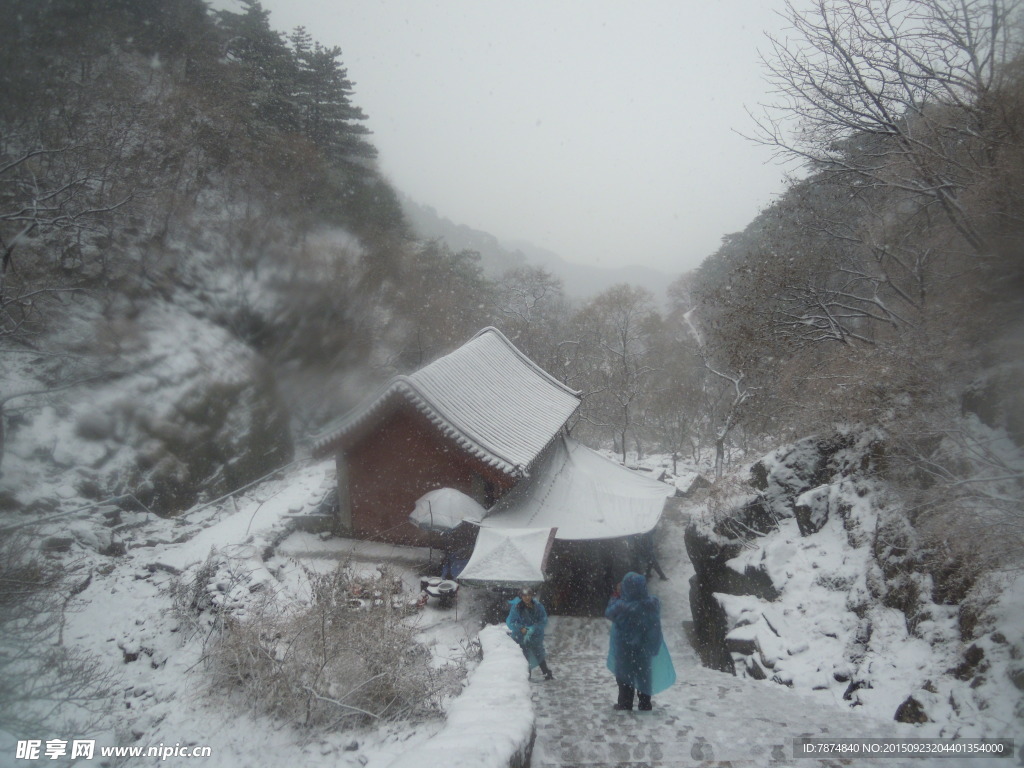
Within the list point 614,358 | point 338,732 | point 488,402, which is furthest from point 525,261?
point 338,732

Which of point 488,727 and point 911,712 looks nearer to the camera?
point 488,727

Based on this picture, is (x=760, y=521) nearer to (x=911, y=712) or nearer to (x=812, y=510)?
(x=812, y=510)

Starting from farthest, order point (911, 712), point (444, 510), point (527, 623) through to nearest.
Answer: point (444, 510)
point (527, 623)
point (911, 712)

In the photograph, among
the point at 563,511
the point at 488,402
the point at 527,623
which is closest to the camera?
the point at 527,623

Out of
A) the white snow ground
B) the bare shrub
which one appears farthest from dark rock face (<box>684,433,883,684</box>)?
the bare shrub

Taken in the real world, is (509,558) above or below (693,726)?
below

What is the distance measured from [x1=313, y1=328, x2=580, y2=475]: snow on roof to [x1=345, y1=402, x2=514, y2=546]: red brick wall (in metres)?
0.56

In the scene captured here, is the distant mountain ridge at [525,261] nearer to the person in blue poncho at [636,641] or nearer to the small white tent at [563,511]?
the small white tent at [563,511]

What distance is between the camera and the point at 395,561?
38.2 feet

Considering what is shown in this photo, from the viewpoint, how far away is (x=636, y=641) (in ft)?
16.9

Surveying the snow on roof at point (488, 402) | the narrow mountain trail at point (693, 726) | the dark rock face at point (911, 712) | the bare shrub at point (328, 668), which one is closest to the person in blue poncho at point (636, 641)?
the narrow mountain trail at point (693, 726)

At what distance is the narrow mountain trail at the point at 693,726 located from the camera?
13.5 ft

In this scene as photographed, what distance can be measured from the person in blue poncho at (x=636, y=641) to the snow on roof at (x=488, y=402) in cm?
637

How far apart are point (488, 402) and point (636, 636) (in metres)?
10.1
